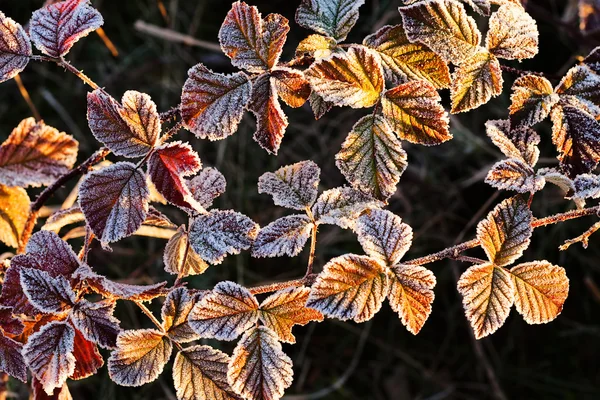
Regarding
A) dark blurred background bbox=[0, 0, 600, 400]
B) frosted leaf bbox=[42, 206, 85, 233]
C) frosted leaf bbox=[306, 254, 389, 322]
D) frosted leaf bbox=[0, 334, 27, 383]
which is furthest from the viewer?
dark blurred background bbox=[0, 0, 600, 400]

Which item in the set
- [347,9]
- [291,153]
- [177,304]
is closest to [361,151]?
[347,9]

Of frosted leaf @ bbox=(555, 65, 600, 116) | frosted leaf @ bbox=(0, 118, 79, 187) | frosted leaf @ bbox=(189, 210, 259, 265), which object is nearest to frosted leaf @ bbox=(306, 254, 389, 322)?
frosted leaf @ bbox=(189, 210, 259, 265)

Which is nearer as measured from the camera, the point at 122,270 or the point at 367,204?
the point at 367,204

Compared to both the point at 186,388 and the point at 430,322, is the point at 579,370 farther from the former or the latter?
the point at 186,388

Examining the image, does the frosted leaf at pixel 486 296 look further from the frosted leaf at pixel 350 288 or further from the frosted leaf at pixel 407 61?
the frosted leaf at pixel 407 61

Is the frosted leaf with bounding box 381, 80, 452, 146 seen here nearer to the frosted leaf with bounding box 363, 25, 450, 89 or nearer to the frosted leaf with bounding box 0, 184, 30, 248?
the frosted leaf with bounding box 363, 25, 450, 89

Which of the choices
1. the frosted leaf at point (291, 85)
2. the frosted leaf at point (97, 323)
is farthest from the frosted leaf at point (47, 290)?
the frosted leaf at point (291, 85)
